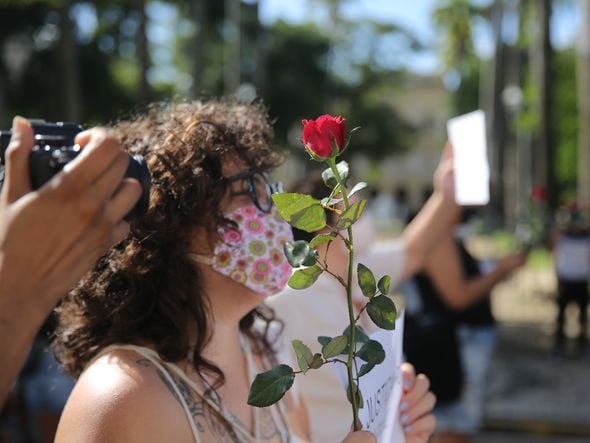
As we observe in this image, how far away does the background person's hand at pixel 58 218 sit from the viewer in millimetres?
949

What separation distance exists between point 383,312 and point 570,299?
8.04m

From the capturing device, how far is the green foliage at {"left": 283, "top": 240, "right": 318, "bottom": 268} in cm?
120

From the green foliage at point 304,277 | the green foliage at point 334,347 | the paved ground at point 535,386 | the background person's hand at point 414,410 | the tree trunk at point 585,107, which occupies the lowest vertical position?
the paved ground at point 535,386

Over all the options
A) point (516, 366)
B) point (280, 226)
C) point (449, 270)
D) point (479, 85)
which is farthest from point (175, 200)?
point (479, 85)

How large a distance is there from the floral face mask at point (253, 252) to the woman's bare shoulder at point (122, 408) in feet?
1.06

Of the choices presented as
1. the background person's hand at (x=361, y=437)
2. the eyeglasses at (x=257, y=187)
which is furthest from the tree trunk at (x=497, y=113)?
the background person's hand at (x=361, y=437)

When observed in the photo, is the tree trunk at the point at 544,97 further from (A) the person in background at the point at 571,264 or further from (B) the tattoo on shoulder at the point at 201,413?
(B) the tattoo on shoulder at the point at 201,413

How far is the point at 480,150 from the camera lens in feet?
8.76

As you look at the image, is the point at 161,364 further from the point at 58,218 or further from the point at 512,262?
the point at 512,262

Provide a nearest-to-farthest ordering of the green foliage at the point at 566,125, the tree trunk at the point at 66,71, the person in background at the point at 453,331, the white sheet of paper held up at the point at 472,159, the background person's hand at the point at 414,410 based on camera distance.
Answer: the background person's hand at the point at 414,410 < the white sheet of paper held up at the point at 472,159 < the person in background at the point at 453,331 < the tree trunk at the point at 66,71 < the green foliage at the point at 566,125

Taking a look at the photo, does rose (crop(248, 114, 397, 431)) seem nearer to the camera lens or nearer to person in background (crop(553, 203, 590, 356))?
the camera lens

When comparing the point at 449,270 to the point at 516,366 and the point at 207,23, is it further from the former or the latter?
A: the point at 207,23

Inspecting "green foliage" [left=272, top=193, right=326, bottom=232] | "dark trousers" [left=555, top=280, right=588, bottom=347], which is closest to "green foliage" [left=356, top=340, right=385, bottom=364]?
"green foliage" [left=272, top=193, right=326, bottom=232]

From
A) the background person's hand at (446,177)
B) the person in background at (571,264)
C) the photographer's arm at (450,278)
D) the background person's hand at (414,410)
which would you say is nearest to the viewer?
the background person's hand at (414,410)
